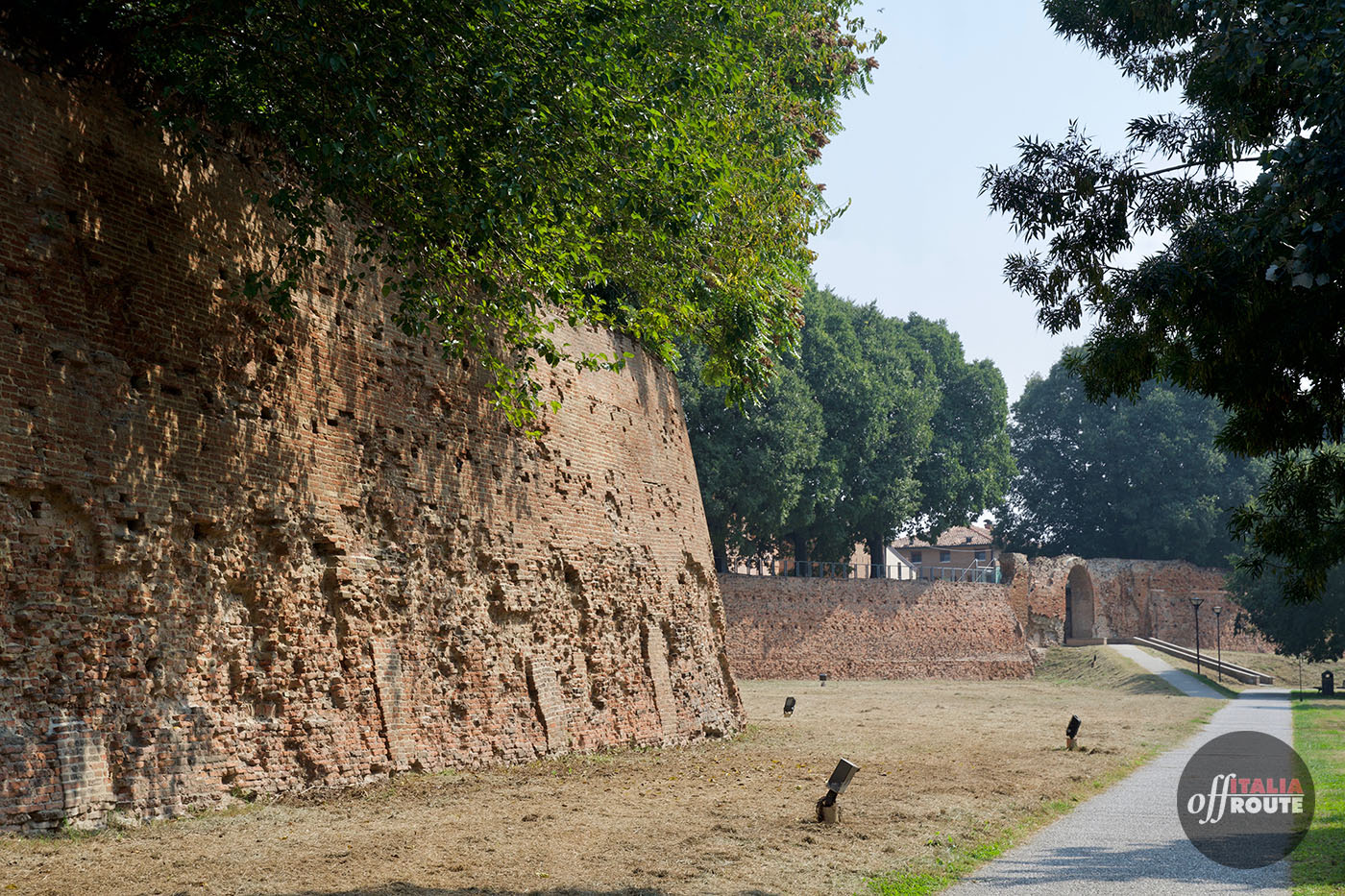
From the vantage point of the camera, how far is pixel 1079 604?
53.6 m

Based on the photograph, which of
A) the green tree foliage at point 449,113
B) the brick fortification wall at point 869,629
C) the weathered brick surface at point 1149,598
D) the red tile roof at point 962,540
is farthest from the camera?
the red tile roof at point 962,540

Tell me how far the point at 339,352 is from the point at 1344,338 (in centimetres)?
872

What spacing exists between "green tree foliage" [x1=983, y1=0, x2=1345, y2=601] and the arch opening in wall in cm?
4562

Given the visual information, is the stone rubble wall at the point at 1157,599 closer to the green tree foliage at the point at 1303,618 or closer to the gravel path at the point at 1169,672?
the gravel path at the point at 1169,672

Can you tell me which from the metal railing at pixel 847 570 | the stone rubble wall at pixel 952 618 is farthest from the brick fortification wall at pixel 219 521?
the metal railing at pixel 847 570

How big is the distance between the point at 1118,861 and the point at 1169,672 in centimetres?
3586

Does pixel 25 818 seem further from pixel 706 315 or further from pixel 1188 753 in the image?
pixel 1188 753

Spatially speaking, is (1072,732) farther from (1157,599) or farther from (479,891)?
(1157,599)

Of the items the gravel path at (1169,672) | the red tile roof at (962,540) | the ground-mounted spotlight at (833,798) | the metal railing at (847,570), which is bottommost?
the gravel path at (1169,672)

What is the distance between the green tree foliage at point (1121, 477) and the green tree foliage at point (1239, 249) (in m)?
46.8

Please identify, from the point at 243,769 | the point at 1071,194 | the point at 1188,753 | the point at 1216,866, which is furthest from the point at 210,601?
the point at 1188,753

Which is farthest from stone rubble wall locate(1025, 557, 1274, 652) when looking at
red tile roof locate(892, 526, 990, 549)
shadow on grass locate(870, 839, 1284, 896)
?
shadow on grass locate(870, 839, 1284, 896)

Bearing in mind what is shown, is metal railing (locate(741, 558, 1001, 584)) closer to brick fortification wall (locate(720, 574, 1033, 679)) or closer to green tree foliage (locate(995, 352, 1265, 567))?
brick fortification wall (locate(720, 574, 1033, 679))

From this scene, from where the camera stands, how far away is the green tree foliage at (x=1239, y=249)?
6035mm
